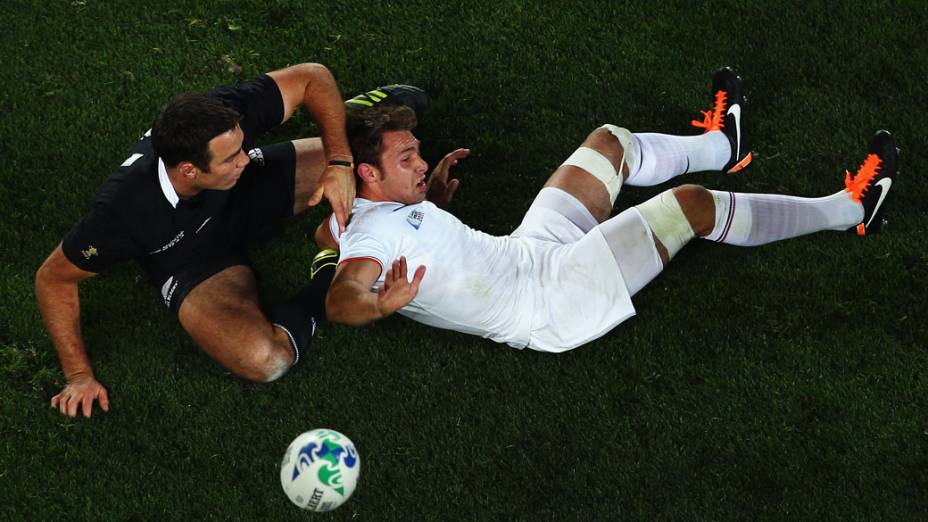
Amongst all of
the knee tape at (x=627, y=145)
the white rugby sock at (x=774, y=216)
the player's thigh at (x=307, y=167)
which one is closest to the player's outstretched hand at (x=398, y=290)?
the player's thigh at (x=307, y=167)

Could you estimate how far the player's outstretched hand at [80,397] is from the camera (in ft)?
18.8

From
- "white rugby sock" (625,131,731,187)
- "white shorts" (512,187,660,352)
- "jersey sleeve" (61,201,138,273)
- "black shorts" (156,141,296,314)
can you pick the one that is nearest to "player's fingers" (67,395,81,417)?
"black shorts" (156,141,296,314)

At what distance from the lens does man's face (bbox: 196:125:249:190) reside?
5.06m

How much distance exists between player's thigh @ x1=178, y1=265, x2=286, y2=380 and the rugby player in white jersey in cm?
66

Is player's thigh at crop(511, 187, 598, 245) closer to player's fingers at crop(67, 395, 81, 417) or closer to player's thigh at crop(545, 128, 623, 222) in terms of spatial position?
player's thigh at crop(545, 128, 623, 222)

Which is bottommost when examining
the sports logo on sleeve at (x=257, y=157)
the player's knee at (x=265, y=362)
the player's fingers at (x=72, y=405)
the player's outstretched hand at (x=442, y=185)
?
the player's fingers at (x=72, y=405)

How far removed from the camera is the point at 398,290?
4750 millimetres

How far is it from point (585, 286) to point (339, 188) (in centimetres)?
139

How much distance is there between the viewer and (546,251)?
18.2ft

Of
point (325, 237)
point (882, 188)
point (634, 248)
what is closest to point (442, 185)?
point (325, 237)

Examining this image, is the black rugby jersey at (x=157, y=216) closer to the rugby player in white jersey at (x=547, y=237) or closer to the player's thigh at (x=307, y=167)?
the player's thigh at (x=307, y=167)

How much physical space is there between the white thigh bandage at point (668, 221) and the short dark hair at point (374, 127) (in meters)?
1.36

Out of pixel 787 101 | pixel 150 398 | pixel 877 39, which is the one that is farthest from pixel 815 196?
pixel 150 398

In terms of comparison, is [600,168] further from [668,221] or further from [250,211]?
[250,211]
